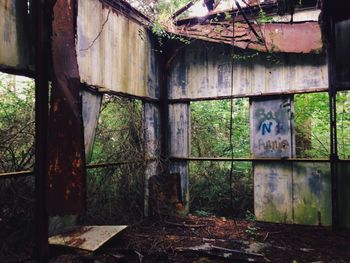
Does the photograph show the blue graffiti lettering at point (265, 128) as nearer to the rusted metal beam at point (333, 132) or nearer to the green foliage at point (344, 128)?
the rusted metal beam at point (333, 132)

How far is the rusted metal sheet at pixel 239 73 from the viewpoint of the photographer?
6340 mm

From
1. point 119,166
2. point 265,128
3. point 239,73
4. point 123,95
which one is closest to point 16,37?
point 123,95

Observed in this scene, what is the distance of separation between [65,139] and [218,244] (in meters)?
3.30

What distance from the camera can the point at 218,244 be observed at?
17.4ft

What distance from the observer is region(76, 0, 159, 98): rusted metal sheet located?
5.19 metres

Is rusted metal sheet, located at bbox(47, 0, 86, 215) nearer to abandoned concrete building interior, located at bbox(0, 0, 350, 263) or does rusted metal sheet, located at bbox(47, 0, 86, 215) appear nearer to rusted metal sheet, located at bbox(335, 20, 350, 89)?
abandoned concrete building interior, located at bbox(0, 0, 350, 263)

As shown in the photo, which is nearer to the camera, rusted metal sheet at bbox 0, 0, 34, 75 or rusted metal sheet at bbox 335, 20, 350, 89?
rusted metal sheet at bbox 0, 0, 34, 75

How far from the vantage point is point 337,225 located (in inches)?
237

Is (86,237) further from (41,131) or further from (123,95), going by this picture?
(123,95)

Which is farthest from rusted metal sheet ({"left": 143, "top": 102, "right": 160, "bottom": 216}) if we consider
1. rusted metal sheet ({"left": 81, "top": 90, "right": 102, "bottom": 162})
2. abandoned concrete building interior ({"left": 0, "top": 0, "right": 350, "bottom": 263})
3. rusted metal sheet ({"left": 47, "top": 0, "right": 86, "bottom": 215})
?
rusted metal sheet ({"left": 47, "top": 0, "right": 86, "bottom": 215})

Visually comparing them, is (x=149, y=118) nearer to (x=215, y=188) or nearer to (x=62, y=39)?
(x=215, y=188)

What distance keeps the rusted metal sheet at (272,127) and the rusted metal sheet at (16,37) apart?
4.59m

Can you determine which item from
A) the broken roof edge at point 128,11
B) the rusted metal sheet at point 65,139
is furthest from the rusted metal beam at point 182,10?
the rusted metal sheet at point 65,139

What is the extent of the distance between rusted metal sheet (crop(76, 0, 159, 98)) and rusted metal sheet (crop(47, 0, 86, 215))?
1.55 m
